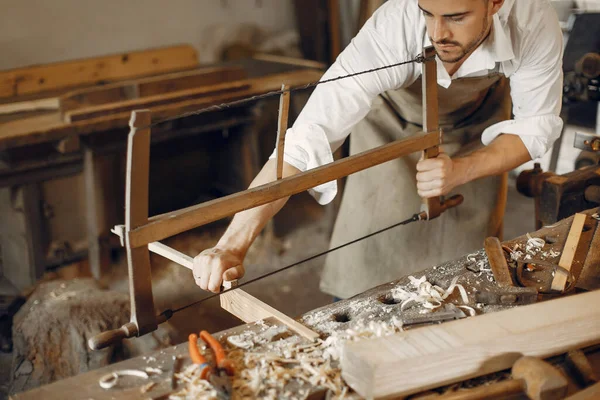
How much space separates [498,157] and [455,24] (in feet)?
1.87

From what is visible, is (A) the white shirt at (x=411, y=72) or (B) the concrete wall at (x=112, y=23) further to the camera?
(B) the concrete wall at (x=112, y=23)

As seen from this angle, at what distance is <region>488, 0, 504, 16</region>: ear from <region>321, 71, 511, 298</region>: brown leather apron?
1.74 feet

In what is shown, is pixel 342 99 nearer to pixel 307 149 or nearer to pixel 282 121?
pixel 307 149

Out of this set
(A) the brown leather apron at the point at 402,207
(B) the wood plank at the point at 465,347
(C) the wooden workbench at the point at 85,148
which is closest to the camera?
(B) the wood plank at the point at 465,347

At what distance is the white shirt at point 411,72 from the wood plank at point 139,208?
0.69 metres

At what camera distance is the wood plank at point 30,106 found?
3.80 metres

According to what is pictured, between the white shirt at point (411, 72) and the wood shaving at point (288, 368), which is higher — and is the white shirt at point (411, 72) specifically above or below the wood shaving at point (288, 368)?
above

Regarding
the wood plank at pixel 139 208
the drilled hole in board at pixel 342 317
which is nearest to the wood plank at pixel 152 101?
the wood plank at pixel 139 208

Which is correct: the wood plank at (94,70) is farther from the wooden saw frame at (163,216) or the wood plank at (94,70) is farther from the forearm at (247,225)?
the wooden saw frame at (163,216)

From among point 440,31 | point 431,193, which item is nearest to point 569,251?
point 431,193

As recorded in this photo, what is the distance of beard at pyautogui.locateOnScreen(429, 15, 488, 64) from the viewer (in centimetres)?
222

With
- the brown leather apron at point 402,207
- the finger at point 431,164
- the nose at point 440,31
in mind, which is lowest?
the brown leather apron at point 402,207

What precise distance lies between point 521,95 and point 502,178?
2.02 ft

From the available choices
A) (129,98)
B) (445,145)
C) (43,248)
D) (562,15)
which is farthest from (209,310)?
(562,15)
